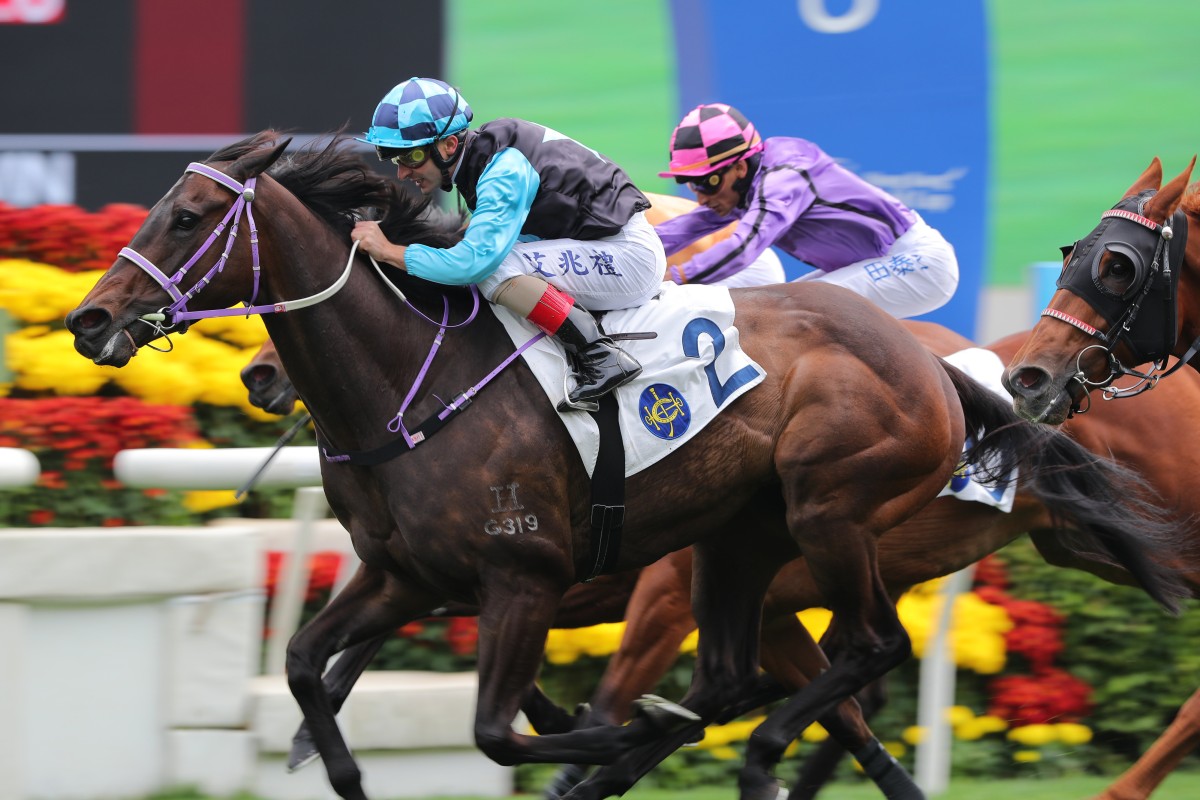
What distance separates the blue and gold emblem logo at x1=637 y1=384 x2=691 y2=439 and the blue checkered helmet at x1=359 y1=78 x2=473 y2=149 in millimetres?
815

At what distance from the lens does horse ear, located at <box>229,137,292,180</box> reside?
3982mm

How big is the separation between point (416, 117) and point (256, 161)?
0.40m

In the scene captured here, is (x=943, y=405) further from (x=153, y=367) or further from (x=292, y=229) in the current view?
(x=153, y=367)

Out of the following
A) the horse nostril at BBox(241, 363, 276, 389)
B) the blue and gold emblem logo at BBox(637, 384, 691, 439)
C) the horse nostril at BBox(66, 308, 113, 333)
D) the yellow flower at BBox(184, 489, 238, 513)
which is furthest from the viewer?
the yellow flower at BBox(184, 489, 238, 513)

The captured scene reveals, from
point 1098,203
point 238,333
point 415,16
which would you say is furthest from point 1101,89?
point 238,333

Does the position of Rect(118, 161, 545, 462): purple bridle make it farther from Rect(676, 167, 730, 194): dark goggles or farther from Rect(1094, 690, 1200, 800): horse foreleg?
Rect(1094, 690, 1200, 800): horse foreleg

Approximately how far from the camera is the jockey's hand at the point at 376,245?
13.3 feet

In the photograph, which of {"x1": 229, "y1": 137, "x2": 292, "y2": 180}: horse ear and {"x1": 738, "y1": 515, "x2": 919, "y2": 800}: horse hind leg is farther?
{"x1": 738, "y1": 515, "x2": 919, "y2": 800}: horse hind leg

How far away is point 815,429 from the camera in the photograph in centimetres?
430

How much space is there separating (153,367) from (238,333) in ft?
1.58

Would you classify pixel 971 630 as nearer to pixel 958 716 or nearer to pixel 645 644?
pixel 958 716

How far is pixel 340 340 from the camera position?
4070mm

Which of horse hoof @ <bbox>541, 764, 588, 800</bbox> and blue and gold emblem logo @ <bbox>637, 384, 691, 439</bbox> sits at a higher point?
blue and gold emblem logo @ <bbox>637, 384, 691, 439</bbox>

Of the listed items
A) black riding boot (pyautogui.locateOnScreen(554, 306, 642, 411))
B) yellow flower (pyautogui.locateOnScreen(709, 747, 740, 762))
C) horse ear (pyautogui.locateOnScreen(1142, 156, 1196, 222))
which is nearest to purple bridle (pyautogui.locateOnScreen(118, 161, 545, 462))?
black riding boot (pyautogui.locateOnScreen(554, 306, 642, 411))
